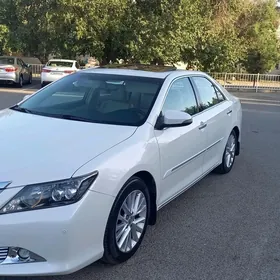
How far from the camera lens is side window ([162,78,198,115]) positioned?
4074 millimetres

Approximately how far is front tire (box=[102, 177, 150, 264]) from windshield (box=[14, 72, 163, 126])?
2.19 ft

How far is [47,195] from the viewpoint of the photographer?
2.61 m

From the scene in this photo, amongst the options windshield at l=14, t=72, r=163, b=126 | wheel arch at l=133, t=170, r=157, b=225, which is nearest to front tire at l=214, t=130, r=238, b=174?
windshield at l=14, t=72, r=163, b=126

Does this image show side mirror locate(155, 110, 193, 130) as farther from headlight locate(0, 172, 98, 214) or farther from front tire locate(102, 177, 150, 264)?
headlight locate(0, 172, 98, 214)

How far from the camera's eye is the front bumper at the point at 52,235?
2.51m

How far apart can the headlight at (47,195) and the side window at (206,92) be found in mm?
2474

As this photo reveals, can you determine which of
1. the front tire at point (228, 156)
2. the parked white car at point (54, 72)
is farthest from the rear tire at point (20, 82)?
the front tire at point (228, 156)

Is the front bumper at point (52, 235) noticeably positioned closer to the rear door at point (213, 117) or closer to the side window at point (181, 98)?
the side window at point (181, 98)

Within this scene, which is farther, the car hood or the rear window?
the rear window

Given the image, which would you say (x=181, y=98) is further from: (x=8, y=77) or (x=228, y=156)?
(x=8, y=77)

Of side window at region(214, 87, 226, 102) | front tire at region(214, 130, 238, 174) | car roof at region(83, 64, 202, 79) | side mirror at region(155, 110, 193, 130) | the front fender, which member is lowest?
front tire at region(214, 130, 238, 174)

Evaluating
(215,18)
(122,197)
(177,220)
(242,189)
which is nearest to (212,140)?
(242,189)

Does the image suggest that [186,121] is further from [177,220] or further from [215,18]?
[215,18]

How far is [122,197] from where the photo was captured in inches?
120
